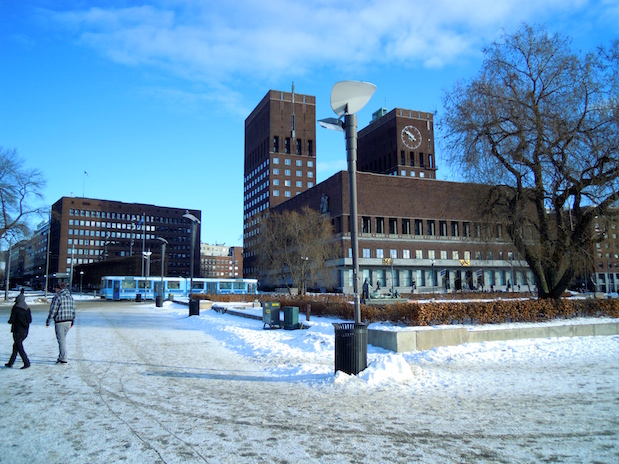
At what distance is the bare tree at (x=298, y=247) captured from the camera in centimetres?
5478

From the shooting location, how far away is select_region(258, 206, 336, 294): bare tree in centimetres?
5478

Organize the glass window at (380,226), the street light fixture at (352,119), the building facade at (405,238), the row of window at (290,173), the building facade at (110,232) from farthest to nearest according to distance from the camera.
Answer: the building facade at (110,232)
the row of window at (290,173)
the glass window at (380,226)
the building facade at (405,238)
the street light fixture at (352,119)

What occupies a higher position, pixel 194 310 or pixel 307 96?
pixel 307 96

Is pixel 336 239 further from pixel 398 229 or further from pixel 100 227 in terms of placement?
pixel 100 227

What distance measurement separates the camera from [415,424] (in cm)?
634

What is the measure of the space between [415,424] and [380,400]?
1449 mm

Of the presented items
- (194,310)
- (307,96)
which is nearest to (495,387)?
(194,310)

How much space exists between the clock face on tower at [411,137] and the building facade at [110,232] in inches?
2615

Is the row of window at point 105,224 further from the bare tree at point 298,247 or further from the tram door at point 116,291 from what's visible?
the bare tree at point 298,247

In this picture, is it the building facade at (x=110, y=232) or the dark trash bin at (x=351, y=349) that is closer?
the dark trash bin at (x=351, y=349)

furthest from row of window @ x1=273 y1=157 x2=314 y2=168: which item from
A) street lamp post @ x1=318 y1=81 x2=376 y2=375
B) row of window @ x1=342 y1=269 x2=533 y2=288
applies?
A: street lamp post @ x1=318 y1=81 x2=376 y2=375

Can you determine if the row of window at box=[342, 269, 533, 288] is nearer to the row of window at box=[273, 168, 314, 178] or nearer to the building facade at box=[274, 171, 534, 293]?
the building facade at box=[274, 171, 534, 293]

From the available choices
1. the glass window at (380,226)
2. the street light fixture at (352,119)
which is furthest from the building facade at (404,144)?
→ the street light fixture at (352,119)

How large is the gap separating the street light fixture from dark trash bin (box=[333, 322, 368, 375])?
1.50 feet
